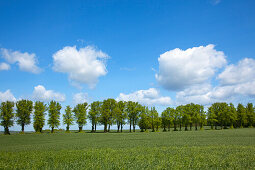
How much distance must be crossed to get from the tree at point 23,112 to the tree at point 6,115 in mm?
2972

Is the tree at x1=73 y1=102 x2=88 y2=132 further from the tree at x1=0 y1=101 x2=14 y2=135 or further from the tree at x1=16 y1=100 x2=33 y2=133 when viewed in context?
the tree at x1=0 y1=101 x2=14 y2=135

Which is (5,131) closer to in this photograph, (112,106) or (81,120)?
(81,120)

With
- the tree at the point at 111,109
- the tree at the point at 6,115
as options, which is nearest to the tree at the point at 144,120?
the tree at the point at 111,109

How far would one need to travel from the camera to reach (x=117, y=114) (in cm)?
8762

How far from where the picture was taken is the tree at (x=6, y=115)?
76250mm

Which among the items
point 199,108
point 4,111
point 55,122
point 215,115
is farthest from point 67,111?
point 215,115

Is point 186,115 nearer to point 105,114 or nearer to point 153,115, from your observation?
point 153,115

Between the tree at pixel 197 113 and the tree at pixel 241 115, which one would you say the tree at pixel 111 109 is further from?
the tree at pixel 241 115

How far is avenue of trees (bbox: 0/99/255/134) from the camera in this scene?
79125mm

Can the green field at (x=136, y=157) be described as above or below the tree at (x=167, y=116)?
above

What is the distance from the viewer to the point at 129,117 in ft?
298

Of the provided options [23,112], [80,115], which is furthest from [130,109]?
[23,112]

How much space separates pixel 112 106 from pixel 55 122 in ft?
98.9

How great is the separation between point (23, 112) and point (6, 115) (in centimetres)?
676
